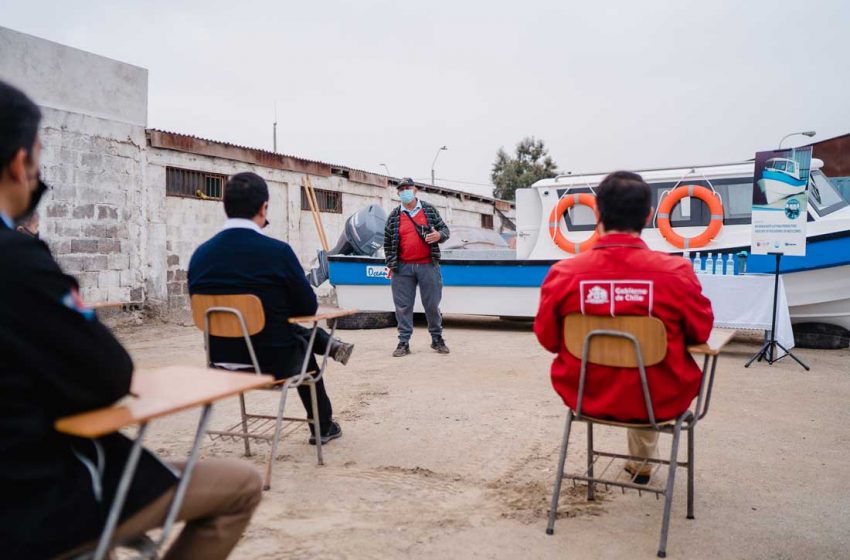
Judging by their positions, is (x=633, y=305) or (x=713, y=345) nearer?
(x=633, y=305)

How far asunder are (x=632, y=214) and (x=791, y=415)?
3.04 m

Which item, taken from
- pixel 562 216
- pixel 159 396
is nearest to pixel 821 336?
pixel 562 216

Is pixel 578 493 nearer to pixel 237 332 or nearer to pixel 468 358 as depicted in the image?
pixel 237 332

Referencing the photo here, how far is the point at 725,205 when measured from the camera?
8.60 metres

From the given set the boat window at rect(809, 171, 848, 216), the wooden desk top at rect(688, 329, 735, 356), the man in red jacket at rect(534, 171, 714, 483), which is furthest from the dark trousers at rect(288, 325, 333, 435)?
the boat window at rect(809, 171, 848, 216)

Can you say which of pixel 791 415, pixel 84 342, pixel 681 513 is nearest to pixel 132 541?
pixel 84 342

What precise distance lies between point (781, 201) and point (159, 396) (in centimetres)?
677

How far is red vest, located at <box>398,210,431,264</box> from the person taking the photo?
7.31 m

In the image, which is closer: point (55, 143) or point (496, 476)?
point (496, 476)

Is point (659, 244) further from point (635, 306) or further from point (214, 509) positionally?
point (214, 509)

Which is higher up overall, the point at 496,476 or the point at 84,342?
the point at 84,342

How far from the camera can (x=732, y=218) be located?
8.55m

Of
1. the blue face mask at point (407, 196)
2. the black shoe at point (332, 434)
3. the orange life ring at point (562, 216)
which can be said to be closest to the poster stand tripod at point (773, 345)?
the orange life ring at point (562, 216)

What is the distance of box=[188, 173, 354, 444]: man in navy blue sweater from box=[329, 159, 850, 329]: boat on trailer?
5487 millimetres
